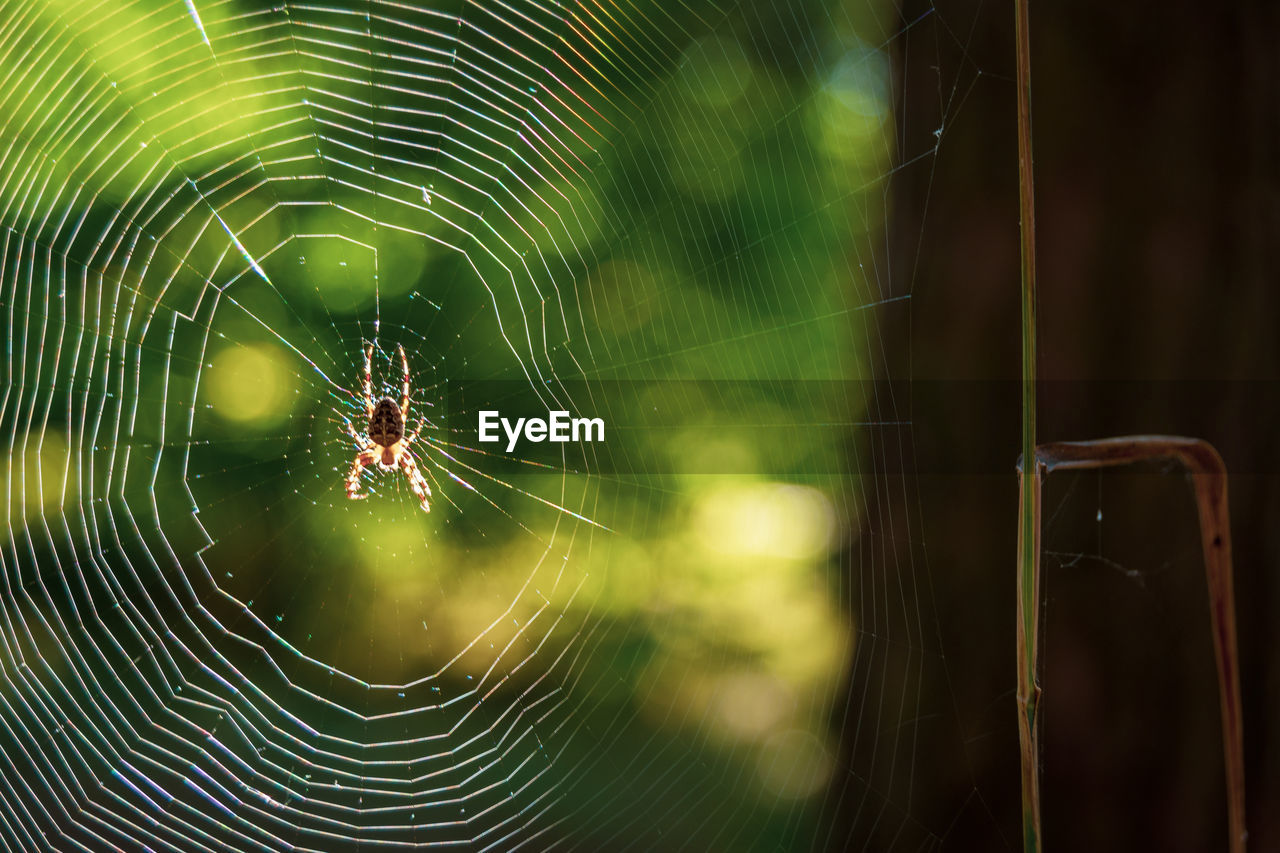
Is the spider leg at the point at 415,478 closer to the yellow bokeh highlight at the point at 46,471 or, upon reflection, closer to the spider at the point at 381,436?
the spider at the point at 381,436

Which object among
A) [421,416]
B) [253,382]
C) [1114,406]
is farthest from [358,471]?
[1114,406]

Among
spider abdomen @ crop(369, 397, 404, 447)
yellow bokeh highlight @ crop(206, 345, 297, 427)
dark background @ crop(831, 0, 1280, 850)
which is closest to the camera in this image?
dark background @ crop(831, 0, 1280, 850)

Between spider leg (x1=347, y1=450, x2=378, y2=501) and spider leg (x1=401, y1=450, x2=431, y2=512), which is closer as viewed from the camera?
spider leg (x1=347, y1=450, x2=378, y2=501)

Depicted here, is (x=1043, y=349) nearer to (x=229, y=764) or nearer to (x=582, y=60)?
(x=582, y=60)

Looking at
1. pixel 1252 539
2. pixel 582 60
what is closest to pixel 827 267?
pixel 582 60

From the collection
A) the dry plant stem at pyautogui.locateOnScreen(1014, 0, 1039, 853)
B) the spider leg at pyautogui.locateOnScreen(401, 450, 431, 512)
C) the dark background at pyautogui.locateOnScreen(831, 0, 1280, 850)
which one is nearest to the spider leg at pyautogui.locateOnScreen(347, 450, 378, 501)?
the spider leg at pyautogui.locateOnScreen(401, 450, 431, 512)

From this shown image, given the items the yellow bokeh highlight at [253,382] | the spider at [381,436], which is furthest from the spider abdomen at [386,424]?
the yellow bokeh highlight at [253,382]

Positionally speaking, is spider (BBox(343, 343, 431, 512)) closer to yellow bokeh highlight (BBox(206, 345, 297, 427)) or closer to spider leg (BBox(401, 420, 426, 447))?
spider leg (BBox(401, 420, 426, 447))
